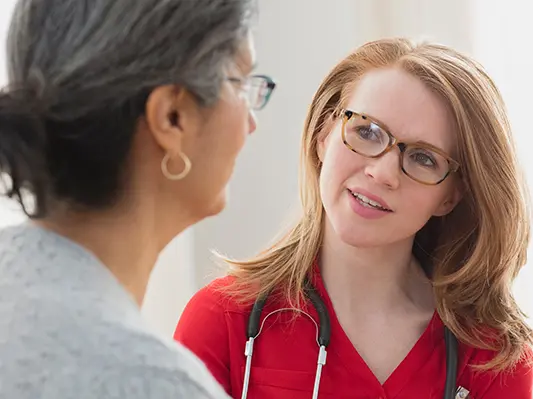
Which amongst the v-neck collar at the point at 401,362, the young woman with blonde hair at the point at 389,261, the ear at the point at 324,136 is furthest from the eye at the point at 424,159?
the v-neck collar at the point at 401,362

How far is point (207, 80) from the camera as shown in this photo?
89cm

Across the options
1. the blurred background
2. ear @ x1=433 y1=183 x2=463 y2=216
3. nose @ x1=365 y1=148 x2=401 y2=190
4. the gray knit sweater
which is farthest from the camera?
the blurred background

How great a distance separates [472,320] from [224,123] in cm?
81

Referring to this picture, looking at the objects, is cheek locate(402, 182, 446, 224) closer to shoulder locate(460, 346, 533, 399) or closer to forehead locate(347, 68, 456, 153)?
forehead locate(347, 68, 456, 153)

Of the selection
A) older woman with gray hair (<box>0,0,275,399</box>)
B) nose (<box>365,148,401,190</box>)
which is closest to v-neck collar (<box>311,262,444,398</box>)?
nose (<box>365,148,401,190</box>)

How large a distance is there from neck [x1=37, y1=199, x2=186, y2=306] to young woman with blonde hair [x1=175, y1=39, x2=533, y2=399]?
55 centimetres

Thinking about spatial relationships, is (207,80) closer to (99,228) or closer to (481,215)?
(99,228)

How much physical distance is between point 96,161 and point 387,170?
0.64 m

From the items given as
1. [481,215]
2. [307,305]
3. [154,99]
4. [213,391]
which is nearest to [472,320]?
[481,215]

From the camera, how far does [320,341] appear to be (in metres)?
1.49

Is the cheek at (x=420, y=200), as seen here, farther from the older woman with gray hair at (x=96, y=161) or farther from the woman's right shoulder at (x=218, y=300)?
the older woman with gray hair at (x=96, y=161)

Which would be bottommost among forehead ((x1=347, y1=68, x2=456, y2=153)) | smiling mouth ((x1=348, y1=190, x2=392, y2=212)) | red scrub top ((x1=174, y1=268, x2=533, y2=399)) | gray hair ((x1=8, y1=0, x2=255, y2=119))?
red scrub top ((x1=174, y1=268, x2=533, y2=399))

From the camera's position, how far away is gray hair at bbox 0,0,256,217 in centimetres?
85

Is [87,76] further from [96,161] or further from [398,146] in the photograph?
[398,146]
